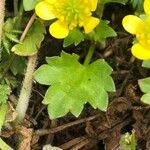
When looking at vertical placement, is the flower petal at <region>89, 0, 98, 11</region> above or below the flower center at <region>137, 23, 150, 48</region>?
above

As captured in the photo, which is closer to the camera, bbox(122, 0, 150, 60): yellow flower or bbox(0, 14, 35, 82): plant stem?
bbox(122, 0, 150, 60): yellow flower

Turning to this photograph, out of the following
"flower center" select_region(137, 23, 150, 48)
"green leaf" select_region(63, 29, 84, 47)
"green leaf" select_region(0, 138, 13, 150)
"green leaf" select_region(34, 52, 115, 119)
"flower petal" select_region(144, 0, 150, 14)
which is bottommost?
"green leaf" select_region(0, 138, 13, 150)

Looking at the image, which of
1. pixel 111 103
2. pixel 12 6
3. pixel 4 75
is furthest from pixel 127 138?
pixel 12 6

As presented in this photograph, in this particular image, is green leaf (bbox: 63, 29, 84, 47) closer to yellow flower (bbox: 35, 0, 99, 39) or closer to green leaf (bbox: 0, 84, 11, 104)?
yellow flower (bbox: 35, 0, 99, 39)

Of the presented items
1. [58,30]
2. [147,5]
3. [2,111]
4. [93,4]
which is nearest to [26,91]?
[2,111]

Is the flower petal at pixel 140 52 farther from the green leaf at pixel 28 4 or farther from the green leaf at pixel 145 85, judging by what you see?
the green leaf at pixel 28 4

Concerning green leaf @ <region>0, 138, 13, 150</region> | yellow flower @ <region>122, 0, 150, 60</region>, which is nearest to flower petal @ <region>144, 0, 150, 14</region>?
yellow flower @ <region>122, 0, 150, 60</region>
